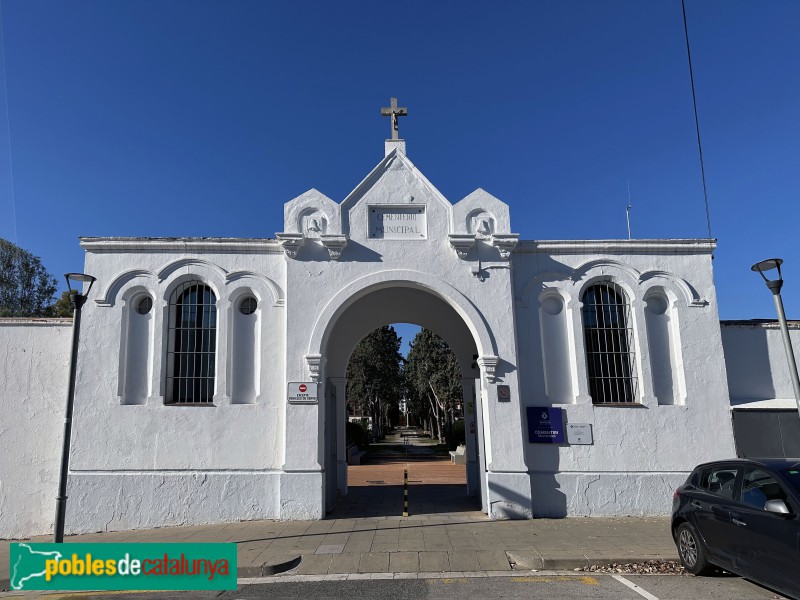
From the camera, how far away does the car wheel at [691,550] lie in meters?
7.47

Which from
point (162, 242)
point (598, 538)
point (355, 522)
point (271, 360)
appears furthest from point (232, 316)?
point (598, 538)

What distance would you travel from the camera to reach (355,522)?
11.4m

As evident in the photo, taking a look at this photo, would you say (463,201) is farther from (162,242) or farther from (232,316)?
(162,242)

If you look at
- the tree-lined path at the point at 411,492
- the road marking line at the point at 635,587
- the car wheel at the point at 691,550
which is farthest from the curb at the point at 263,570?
the car wheel at the point at 691,550

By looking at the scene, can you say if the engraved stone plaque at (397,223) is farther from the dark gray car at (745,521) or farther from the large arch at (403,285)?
the dark gray car at (745,521)

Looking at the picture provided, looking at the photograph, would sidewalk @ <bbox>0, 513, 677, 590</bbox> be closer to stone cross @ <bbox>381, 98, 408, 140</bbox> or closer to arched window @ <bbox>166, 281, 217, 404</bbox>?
arched window @ <bbox>166, 281, 217, 404</bbox>

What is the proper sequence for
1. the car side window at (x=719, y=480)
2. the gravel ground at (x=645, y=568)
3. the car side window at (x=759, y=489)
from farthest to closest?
the gravel ground at (x=645, y=568), the car side window at (x=719, y=480), the car side window at (x=759, y=489)

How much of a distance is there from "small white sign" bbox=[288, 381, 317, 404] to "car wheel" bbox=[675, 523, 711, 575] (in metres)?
6.92

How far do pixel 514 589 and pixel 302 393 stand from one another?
597 centimetres

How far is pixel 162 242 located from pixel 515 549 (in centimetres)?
939

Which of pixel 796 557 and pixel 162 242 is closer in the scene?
pixel 796 557

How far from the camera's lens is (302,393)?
11.9m

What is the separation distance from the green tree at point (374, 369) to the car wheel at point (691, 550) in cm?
3575

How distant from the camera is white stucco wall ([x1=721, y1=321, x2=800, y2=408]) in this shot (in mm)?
13109
